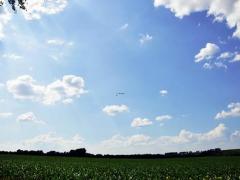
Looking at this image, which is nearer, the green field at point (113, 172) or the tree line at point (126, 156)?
the green field at point (113, 172)

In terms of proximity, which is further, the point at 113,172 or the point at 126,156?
the point at 126,156

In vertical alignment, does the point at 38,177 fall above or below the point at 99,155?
below

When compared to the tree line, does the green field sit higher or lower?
lower

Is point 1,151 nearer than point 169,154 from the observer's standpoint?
Yes

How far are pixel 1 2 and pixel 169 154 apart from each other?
336 feet

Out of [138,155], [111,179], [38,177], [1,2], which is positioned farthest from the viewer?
[138,155]

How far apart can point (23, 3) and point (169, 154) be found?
10290 centimetres

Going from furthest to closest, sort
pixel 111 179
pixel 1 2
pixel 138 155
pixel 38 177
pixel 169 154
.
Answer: pixel 169 154 → pixel 138 155 → pixel 38 177 → pixel 1 2 → pixel 111 179

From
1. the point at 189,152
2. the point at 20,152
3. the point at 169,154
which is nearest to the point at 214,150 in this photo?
the point at 189,152

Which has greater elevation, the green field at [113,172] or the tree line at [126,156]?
the tree line at [126,156]

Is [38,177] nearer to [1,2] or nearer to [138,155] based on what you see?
[1,2]

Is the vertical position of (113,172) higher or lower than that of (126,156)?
lower

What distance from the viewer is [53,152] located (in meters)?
119

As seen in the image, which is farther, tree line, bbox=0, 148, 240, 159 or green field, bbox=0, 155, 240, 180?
tree line, bbox=0, 148, 240, 159
